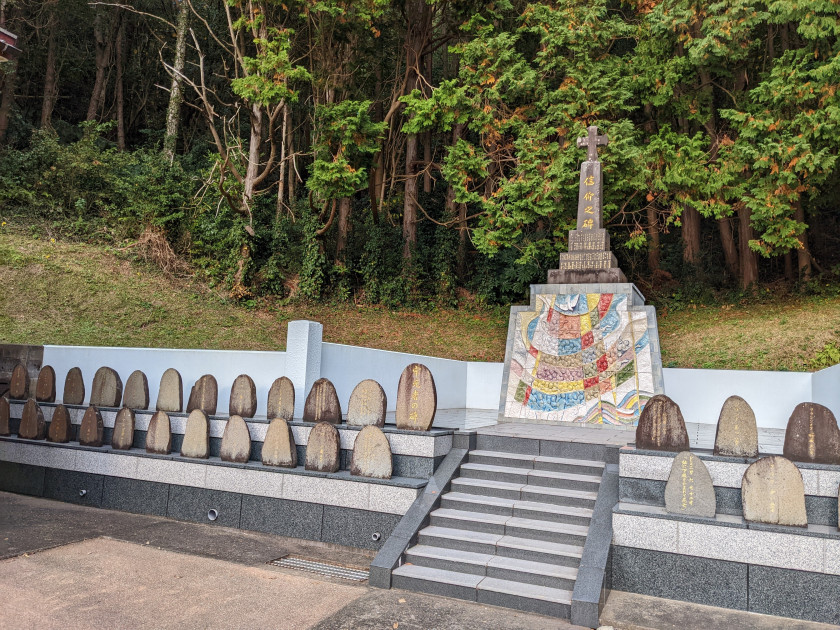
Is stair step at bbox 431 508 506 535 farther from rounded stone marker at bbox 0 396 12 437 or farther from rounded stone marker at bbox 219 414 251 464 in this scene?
rounded stone marker at bbox 0 396 12 437

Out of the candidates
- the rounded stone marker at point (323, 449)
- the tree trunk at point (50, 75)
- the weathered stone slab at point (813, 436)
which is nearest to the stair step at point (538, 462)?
the rounded stone marker at point (323, 449)

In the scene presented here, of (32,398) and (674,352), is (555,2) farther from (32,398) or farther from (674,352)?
(32,398)

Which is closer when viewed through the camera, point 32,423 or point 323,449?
point 323,449

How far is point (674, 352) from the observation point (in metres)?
13.0

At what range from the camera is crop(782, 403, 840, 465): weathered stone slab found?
4.16 m

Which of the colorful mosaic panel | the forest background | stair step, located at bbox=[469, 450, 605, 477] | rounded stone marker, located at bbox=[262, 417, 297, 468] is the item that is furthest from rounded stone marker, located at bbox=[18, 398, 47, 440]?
the forest background

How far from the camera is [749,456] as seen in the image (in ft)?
14.4

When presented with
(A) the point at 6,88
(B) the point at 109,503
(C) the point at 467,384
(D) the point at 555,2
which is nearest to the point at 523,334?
(C) the point at 467,384

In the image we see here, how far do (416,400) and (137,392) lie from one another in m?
3.42

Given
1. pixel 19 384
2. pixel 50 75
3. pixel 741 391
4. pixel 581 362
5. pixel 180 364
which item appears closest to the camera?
pixel 180 364

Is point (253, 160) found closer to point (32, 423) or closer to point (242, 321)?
point (242, 321)

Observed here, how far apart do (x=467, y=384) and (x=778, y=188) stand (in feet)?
26.4

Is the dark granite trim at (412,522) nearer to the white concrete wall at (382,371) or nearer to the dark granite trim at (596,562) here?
the dark granite trim at (596,562)

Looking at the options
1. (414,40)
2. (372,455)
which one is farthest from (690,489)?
(414,40)
